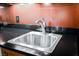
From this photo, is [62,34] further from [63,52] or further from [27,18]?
[27,18]

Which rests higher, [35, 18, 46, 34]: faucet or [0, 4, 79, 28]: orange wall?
[0, 4, 79, 28]: orange wall

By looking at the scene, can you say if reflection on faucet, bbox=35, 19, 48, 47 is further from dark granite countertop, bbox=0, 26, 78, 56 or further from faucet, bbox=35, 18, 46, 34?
dark granite countertop, bbox=0, 26, 78, 56

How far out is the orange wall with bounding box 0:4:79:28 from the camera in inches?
52.4

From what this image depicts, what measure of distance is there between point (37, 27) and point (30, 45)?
0.22m

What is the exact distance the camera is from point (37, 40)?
1507 mm

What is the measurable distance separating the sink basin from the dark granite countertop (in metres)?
0.05

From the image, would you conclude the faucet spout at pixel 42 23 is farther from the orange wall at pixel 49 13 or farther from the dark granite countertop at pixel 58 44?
the dark granite countertop at pixel 58 44

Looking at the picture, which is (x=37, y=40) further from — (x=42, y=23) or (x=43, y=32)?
(x=42, y=23)

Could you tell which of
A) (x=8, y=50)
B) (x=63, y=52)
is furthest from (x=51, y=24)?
(x=8, y=50)

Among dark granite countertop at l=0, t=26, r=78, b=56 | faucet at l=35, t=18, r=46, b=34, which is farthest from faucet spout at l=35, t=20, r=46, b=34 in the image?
dark granite countertop at l=0, t=26, r=78, b=56

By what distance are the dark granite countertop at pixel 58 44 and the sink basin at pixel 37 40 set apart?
5cm

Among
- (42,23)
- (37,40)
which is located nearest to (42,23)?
(42,23)

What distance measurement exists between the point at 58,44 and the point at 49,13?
13.6 inches

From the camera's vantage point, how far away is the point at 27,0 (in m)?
1.29
